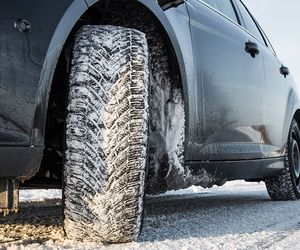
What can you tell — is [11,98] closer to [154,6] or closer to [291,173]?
[154,6]

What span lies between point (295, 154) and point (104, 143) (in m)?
2.95

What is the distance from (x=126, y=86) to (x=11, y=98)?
0.44 m

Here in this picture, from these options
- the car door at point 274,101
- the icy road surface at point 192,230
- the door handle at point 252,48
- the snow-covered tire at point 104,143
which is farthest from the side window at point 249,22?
the snow-covered tire at point 104,143

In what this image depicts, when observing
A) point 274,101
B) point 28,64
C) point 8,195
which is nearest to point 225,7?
point 274,101

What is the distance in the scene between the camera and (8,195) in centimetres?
157

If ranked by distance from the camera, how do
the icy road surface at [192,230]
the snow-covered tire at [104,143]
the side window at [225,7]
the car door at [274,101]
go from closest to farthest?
1. the snow-covered tire at [104,143]
2. the icy road surface at [192,230]
3. the side window at [225,7]
4. the car door at [274,101]

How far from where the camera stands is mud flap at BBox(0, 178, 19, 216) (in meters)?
1.54

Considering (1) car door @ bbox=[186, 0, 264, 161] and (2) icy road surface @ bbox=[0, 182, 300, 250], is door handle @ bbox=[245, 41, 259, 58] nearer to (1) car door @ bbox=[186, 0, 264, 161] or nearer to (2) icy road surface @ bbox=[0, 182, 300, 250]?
(1) car door @ bbox=[186, 0, 264, 161]

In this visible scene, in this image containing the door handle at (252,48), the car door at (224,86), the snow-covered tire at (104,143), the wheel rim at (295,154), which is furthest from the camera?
the wheel rim at (295,154)

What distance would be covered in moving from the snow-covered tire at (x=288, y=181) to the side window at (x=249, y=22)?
85 centimetres

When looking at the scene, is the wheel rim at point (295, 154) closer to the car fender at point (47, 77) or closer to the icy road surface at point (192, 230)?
the icy road surface at point (192, 230)

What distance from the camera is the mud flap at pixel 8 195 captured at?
154cm

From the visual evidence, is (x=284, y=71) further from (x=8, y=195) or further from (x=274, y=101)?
(x=8, y=195)

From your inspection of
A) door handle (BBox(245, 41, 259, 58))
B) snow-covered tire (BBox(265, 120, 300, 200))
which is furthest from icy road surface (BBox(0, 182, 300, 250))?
door handle (BBox(245, 41, 259, 58))
